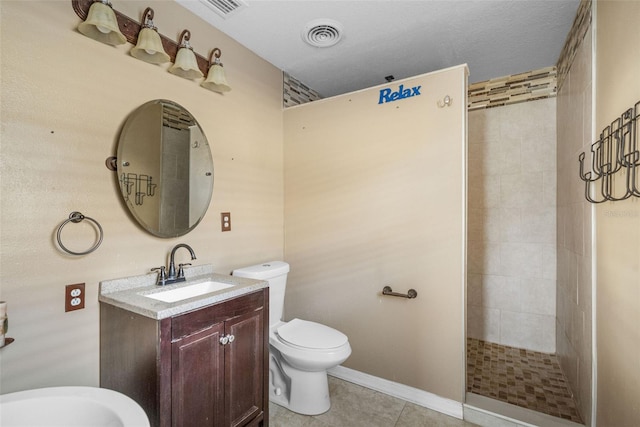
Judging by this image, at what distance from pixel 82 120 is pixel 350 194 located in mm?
1652

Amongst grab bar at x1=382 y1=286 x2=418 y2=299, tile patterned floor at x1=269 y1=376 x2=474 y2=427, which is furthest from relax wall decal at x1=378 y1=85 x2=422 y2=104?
tile patterned floor at x1=269 y1=376 x2=474 y2=427

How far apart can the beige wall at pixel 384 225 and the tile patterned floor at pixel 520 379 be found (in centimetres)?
46

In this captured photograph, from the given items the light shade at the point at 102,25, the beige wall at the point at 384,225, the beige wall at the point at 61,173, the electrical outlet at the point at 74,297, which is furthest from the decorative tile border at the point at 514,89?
the electrical outlet at the point at 74,297

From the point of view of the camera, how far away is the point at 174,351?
1.26 metres

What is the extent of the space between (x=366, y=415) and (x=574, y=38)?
2.72 m

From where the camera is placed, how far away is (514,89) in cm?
273

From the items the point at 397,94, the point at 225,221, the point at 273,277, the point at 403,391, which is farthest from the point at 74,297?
the point at 397,94

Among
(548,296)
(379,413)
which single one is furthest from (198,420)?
(548,296)

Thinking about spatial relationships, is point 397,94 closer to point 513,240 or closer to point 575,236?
point 575,236

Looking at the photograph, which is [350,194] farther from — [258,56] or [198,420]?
[198,420]

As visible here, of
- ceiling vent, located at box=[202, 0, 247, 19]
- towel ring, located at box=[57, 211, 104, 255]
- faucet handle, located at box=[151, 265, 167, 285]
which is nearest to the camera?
towel ring, located at box=[57, 211, 104, 255]

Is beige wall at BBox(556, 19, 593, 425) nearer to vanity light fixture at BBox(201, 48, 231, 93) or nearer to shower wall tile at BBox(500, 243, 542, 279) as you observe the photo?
shower wall tile at BBox(500, 243, 542, 279)

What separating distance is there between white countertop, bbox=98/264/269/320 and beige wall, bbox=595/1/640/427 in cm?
159

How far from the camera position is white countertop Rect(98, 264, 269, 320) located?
126 cm
